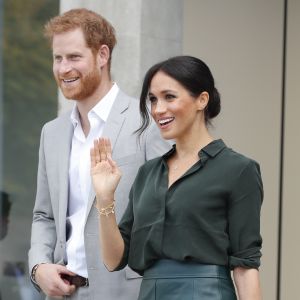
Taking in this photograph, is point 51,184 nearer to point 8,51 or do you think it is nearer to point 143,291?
point 143,291

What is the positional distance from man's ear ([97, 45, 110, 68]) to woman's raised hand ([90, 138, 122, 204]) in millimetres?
713

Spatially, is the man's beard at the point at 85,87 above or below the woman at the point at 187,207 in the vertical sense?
above

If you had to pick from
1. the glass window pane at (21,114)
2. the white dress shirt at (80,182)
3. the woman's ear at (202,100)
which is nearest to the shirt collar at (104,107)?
the white dress shirt at (80,182)

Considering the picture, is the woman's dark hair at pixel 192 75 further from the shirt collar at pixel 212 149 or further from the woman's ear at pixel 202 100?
the shirt collar at pixel 212 149

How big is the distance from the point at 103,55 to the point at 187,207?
109cm

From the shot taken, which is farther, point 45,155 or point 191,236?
point 45,155

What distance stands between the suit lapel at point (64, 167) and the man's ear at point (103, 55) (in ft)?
1.03

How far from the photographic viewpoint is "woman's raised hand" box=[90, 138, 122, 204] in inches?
165

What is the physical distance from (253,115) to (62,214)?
2637 millimetres

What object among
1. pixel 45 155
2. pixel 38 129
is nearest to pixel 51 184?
pixel 45 155

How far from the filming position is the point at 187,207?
4.07 meters

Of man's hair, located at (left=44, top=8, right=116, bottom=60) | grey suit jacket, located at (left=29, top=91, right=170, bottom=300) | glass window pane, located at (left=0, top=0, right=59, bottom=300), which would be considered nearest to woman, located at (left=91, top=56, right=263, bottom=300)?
grey suit jacket, located at (left=29, top=91, right=170, bottom=300)

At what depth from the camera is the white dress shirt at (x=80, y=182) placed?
478cm

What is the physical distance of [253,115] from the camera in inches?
283
